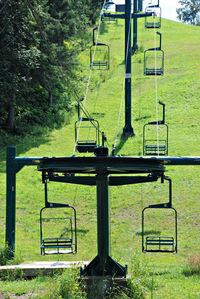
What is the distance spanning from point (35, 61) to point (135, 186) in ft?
24.6

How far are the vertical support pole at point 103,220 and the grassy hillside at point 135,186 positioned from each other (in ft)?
1.62

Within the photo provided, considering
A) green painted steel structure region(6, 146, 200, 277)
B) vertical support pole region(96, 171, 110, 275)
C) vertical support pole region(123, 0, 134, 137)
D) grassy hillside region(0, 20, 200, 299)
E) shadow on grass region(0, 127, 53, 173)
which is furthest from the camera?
shadow on grass region(0, 127, 53, 173)

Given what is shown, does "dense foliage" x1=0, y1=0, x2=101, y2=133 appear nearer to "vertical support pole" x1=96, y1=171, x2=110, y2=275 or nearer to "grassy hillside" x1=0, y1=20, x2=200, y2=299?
"grassy hillside" x1=0, y1=20, x2=200, y2=299

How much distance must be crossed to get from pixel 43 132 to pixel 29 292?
718 inches

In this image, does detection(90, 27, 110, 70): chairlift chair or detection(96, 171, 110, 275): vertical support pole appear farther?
detection(90, 27, 110, 70): chairlift chair

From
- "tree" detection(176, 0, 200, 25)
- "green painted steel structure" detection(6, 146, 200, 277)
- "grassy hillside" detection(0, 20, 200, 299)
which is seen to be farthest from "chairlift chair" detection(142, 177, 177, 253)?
"tree" detection(176, 0, 200, 25)

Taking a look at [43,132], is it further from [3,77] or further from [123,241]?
[123,241]

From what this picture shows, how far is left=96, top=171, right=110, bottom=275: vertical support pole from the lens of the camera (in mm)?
7488

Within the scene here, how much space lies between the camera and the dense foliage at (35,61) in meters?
22.5

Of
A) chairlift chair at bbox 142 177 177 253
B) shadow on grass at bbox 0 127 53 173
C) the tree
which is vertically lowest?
chairlift chair at bbox 142 177 177 253

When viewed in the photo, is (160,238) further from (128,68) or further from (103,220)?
(128,68)

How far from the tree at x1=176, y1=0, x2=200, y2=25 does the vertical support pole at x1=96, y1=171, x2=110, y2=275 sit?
10397cm

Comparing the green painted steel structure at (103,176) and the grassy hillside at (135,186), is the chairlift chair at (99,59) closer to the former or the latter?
the grassy hillside at (135,186)

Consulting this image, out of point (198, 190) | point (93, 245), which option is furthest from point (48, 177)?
point (198, 190)
